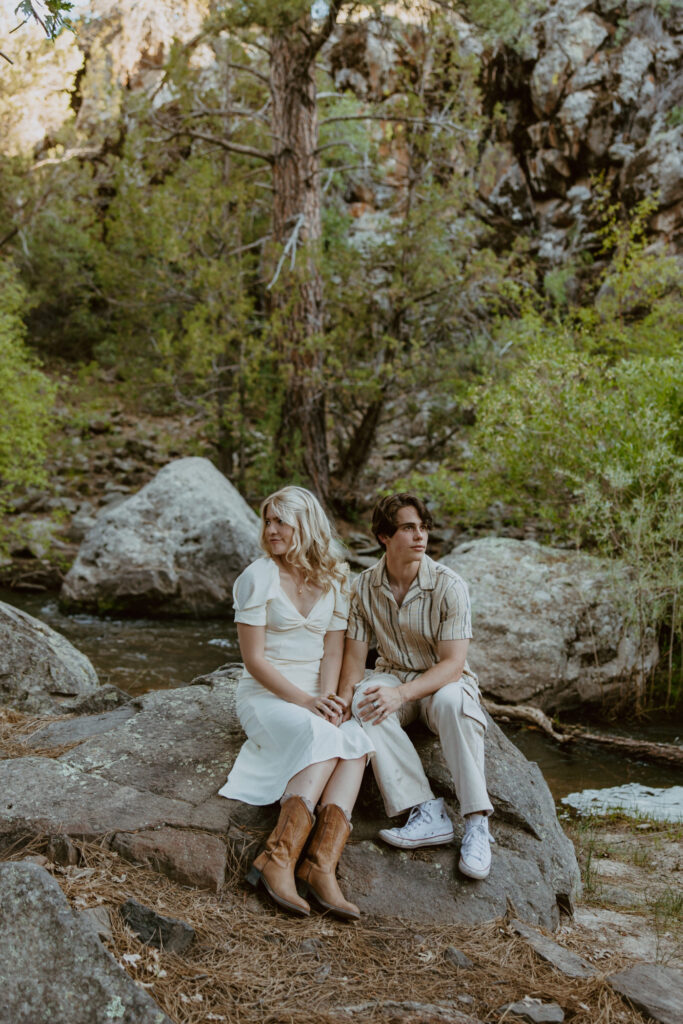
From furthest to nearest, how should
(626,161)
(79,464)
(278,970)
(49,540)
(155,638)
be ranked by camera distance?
(626,161) < (79,464) < (49,540) < (155,638) < (278,970)

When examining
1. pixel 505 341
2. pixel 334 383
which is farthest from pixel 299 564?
pixel 505 341

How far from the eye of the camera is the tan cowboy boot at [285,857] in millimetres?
3078

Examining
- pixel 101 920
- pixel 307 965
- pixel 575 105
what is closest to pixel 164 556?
pixel 101 920

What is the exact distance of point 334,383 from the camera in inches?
503

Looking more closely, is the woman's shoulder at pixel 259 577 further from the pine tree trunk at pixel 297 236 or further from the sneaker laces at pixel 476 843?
the pine tree trunk at pixel 297 236

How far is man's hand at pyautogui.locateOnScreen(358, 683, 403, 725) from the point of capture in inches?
141

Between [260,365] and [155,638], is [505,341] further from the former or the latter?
[155,638]

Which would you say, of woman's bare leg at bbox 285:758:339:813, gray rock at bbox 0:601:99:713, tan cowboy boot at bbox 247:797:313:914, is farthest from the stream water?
tan cowboy boot at bbox 247:797:313:914

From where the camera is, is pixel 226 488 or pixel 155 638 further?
pixel 226 488

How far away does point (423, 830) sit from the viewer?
11.5 feet

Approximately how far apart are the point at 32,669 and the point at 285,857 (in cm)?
289

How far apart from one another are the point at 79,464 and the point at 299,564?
1222cm

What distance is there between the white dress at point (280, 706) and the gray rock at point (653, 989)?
1214 mm

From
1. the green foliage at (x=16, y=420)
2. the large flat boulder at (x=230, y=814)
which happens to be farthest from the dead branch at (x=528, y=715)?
the green foliage at (x=16, y=420)
